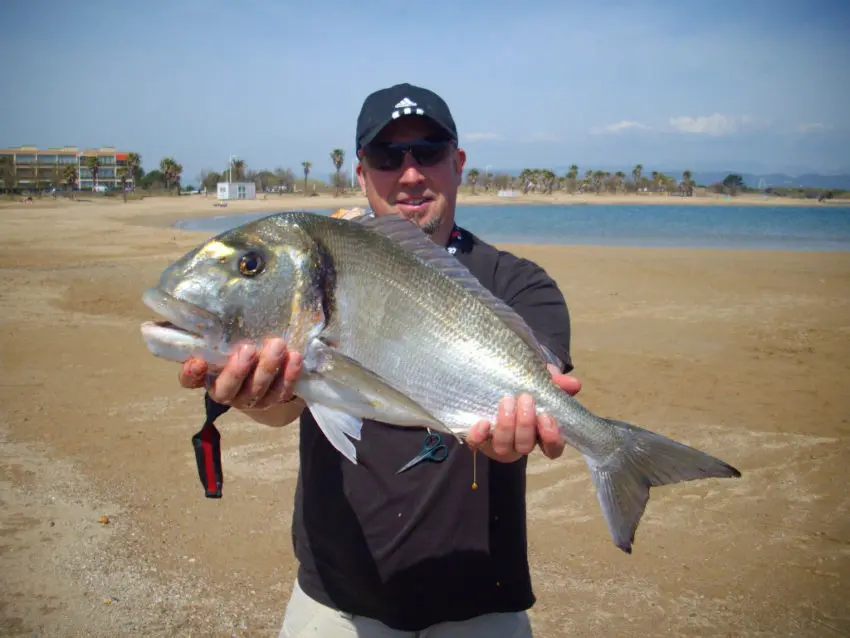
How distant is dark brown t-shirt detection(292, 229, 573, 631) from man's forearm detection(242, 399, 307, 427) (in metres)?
0.13

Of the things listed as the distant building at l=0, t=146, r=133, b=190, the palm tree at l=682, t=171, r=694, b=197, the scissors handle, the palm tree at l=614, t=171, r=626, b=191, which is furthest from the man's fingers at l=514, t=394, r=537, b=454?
the palm tree at l=614, t=171, r=626, b=191

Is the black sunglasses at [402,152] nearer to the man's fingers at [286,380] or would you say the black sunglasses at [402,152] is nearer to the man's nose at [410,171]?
the man's nose at [410,171]

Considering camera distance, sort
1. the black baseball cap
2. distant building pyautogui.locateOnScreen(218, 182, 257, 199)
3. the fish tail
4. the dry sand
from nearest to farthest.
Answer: the fish tail
the black baseball cap
the dry sand
distant building pyautogui.locateOnScreen(218, 182, 257, 199)

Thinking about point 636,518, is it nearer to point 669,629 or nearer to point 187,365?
point 187,365

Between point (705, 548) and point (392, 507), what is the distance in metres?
3.78

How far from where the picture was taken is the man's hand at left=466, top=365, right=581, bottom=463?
2168 mm

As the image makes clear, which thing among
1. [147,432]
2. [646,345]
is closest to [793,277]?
[646,345]

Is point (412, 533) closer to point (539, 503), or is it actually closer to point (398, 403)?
→ point (398, 403)

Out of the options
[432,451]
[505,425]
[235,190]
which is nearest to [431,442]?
[432,451]

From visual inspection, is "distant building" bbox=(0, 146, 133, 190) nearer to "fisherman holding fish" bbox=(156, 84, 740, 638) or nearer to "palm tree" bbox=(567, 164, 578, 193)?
"palm tree" bbox=(567, 164, 578, 193)

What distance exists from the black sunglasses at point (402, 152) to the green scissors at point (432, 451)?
129 cm

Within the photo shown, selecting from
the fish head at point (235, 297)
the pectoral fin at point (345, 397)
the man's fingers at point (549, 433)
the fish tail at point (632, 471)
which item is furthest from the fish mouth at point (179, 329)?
the fish tail at point (632, 471)

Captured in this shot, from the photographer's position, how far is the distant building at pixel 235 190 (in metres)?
82.2

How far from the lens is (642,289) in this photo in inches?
670
